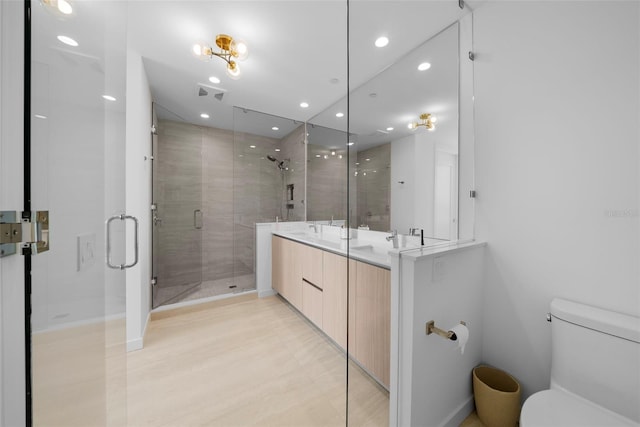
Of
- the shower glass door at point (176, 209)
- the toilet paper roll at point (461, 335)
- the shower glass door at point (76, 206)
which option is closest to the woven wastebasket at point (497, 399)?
the toilet paper roll at point (461, 335)

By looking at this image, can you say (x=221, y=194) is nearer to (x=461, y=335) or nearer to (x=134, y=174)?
(x=134, y=174)

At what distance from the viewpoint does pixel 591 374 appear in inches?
38.8

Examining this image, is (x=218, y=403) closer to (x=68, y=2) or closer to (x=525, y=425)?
(x=525, y=425)

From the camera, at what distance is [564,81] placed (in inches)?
45.6

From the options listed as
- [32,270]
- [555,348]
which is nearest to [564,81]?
[555,348]

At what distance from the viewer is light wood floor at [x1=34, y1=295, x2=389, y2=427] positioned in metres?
1.31

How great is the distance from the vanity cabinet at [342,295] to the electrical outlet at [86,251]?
3.54ft

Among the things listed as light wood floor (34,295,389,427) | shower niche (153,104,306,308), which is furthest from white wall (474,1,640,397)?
shower niche (153,104,306,308)

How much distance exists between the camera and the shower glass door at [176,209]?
2.86 meters

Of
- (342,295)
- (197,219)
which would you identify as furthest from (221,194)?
(342,295)

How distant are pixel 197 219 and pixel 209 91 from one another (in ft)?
5.81

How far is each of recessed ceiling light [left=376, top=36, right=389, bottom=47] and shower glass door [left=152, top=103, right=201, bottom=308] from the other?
2647mm

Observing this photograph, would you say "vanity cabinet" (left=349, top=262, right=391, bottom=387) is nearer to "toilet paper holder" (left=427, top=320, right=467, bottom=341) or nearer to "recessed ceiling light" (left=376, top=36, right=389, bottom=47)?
"toilet paper holder" (left=427, top=320, right=467, bottom=341)

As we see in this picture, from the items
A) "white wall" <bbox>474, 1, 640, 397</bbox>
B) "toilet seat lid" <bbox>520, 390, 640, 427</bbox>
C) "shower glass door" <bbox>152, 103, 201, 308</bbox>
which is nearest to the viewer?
"toilet seat lid" <bbox>520, 390, 640, 427</bbox>
